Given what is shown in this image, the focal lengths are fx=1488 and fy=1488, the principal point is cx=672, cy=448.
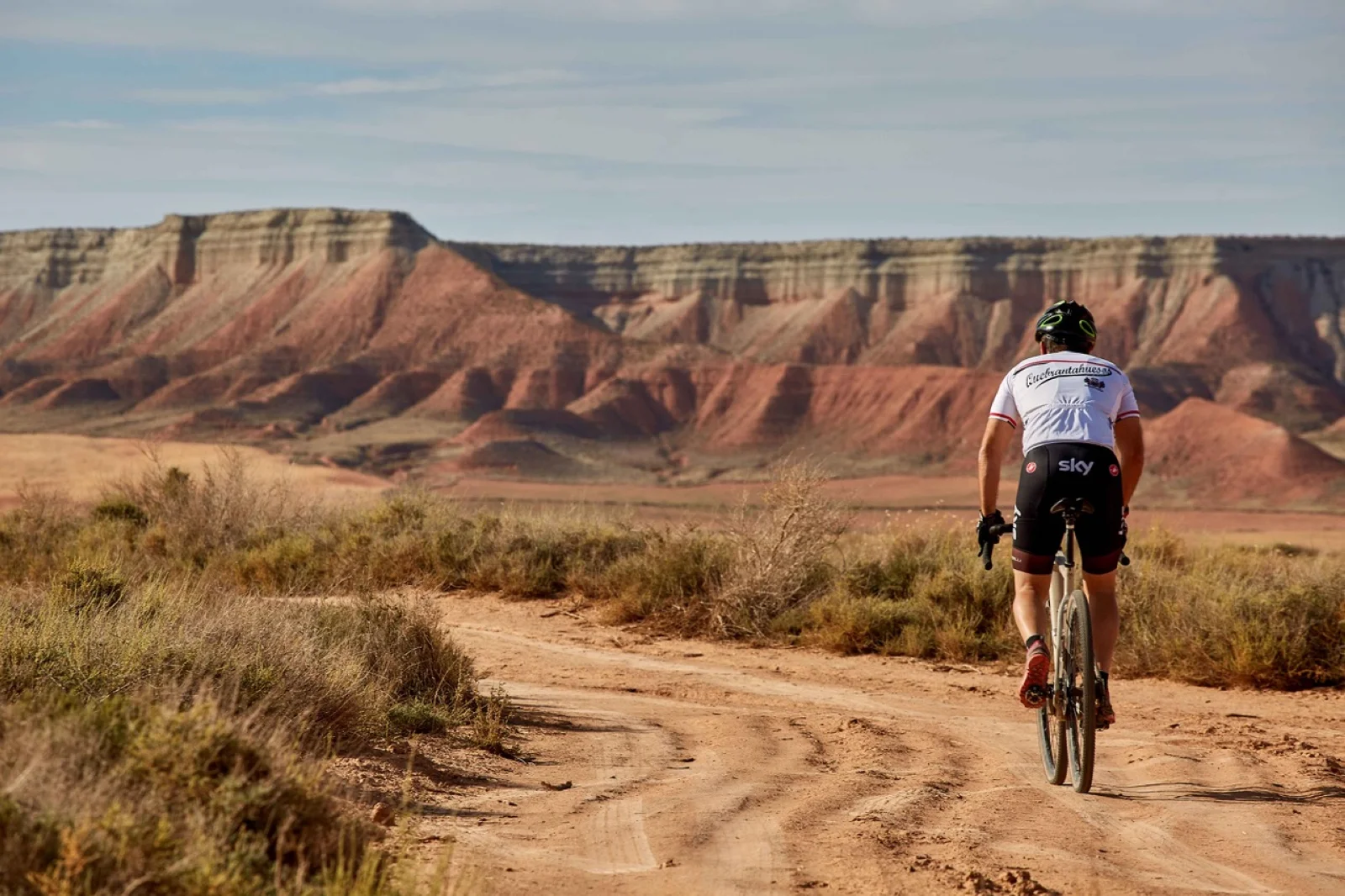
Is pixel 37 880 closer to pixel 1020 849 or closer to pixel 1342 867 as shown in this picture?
pixel 1020 849

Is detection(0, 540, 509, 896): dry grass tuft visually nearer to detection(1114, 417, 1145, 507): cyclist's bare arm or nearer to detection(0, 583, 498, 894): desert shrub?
detection(0, 583, 498, 894): desert shrub

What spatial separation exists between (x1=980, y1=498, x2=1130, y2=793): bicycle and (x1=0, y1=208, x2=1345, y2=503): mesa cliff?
62716 millimetres

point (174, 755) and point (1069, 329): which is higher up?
point (1069, 329)

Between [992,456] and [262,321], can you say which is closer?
[992,456]

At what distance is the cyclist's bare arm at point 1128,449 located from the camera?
20.7 feet

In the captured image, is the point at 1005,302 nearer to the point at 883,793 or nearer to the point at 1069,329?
the point at 1069,329

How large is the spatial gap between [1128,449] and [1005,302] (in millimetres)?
107675

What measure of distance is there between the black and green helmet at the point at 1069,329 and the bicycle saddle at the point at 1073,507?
2.86 feet

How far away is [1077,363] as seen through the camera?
6.29m

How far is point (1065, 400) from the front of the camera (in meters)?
6.16

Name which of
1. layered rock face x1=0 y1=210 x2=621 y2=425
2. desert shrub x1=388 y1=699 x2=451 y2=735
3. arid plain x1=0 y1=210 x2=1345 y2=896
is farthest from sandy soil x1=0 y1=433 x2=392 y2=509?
Result: desert shrub x1=388 y1=699 x2=451 y2=735

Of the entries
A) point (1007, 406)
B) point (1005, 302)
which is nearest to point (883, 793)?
point (1007, 406)

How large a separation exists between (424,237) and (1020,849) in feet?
336

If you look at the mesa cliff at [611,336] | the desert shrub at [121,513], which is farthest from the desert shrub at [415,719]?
the mesa cliff at [611,336]
